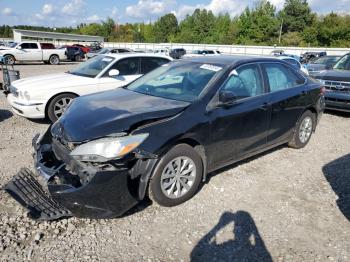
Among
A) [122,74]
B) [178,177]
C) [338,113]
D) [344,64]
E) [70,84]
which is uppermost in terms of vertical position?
[344,64]

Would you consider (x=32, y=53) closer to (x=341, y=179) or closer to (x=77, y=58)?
(x=77, y=58)

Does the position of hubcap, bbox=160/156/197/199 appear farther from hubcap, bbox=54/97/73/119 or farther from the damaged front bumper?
hubcap, bbox=54/97/73/119

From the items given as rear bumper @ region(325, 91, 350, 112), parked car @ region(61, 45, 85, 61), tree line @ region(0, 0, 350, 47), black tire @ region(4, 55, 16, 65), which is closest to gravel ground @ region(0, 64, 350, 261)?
rear bumper @ region(325, 91, 350, 112)

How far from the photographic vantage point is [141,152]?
3.35 metres

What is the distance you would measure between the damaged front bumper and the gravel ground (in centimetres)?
23

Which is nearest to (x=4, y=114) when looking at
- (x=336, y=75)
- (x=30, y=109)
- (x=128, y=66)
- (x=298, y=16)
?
(x=30, y=109)

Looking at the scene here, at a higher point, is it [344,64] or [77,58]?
[344,64]

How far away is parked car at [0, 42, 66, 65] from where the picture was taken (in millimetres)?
24375

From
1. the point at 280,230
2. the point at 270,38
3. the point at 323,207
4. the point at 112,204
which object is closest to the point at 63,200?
the point at 112,204

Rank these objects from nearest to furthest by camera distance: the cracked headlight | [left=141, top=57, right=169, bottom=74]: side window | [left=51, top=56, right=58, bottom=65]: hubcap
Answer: the cracked headlight < [left=141, top=57, right=169, bottom=74]: side window < [left=51, top=56, right=58, bottom=65]: hubcap

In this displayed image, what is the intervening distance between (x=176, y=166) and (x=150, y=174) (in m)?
0.39

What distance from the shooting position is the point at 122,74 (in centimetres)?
782

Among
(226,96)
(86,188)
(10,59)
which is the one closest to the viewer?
(86,188)

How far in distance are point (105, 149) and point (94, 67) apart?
5.01m
